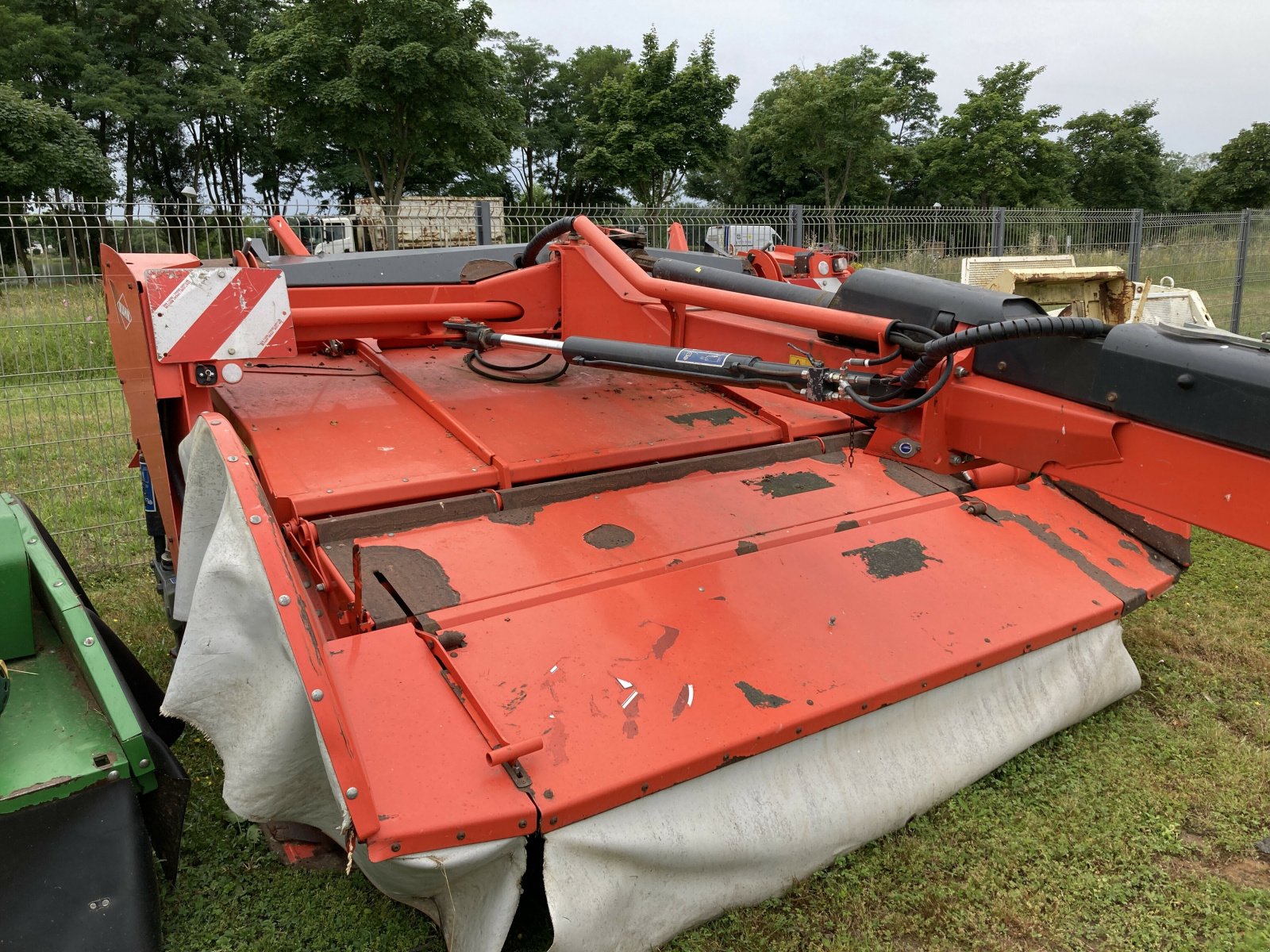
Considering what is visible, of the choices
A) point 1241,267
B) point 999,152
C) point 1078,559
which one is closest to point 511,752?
point 1078,559

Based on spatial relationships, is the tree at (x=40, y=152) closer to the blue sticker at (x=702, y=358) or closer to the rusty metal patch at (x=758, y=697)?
the blue sticker at (x=702, y=358)

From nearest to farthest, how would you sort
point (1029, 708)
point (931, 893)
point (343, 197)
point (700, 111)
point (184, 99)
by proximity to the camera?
point (931, 893)
point (1029, 708)
point (700, 111)
point (184, 99)
point (343, 197)

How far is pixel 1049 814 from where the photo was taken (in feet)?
8.68

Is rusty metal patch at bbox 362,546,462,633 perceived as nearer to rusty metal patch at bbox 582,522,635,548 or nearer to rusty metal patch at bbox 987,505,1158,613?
rusty metal patch at bbox 582,522,635,548

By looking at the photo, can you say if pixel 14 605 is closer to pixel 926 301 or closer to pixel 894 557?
pixel 926 301

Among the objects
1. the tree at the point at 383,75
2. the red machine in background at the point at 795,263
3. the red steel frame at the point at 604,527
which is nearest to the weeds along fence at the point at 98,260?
the red machine in background at the point at 795,263

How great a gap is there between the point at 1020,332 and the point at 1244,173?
33.9 metres


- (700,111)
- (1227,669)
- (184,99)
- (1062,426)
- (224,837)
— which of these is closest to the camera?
(1062,426)

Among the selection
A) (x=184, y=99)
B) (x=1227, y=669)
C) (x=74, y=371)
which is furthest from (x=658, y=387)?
(x=184, y=99)

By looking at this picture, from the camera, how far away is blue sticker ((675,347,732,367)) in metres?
2.17

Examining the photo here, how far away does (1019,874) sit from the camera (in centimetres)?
243

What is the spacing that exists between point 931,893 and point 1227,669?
6.30 ft

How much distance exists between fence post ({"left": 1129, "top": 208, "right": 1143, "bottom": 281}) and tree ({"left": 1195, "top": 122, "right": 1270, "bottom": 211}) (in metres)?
22.9

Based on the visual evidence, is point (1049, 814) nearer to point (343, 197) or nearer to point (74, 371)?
point (74, 371)
